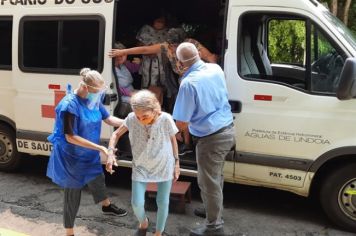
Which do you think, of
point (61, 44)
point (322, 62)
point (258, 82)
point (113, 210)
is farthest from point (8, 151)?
point (322, 62)

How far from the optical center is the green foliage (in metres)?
4.94

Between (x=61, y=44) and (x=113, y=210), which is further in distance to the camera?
(x=61, y=44)

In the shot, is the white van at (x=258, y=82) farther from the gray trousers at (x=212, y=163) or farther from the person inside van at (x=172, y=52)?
the gray trousers at (x=212, y=163)

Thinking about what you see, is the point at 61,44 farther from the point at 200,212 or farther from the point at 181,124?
the point at 200,212

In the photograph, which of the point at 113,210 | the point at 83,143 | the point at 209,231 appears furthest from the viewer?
the point at 113,210

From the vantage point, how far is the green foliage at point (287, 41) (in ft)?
16.2

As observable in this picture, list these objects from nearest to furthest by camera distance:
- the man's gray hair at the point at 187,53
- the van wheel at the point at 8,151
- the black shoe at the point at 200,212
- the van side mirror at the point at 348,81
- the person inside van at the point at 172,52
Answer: the van side mirror at the point at 348,81
the man's gray hair at the point at 187,53
the black shoe at the point at 200,212
the person inside van at the point at 172,52
the van wheel at the point at 8,151

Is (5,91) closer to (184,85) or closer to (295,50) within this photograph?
(184,85)

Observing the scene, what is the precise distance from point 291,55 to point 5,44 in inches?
139

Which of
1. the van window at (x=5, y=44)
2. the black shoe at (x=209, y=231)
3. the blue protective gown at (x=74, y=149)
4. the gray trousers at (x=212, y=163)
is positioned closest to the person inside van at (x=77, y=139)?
the blue protective gown at (x=74, y=149)

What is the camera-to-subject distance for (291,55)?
5.44 metres

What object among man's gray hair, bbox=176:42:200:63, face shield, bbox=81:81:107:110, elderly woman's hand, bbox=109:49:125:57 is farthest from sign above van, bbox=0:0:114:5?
face shield, bbox=81:81:107:110

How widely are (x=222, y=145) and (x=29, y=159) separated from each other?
12.0 ft

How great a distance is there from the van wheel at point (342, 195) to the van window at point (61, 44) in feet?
8.90
